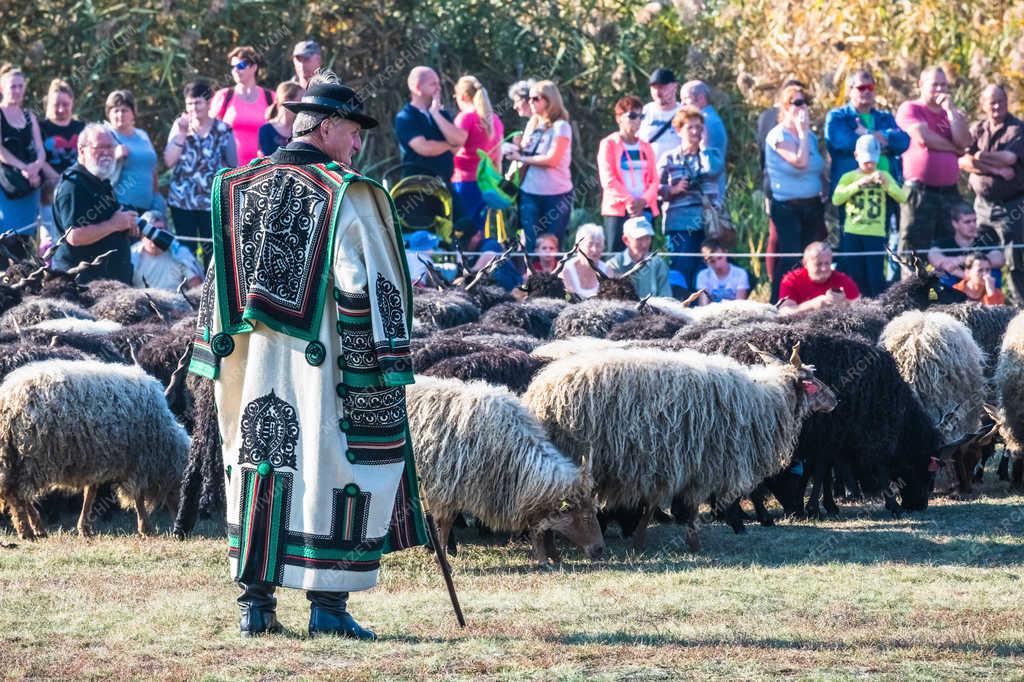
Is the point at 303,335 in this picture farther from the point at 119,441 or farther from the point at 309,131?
the point at 119,441

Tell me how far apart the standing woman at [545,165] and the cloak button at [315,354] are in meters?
7.64

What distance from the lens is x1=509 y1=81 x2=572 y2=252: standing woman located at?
519 inches

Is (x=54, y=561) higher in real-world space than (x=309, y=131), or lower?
lower

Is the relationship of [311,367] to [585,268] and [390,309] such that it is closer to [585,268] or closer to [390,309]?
[390,309]

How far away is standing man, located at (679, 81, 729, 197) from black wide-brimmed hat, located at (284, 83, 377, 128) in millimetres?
7718

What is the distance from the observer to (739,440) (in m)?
8.13

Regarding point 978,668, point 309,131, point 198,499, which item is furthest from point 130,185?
point 978,668

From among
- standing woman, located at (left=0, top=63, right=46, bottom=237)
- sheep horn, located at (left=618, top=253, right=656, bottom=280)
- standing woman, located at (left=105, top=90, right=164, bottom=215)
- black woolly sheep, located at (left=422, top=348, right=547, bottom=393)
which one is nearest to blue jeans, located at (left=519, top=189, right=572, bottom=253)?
sheep horn, located at (left=618, top=253, right=656, bottom=280)

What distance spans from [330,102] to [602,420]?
2651 millimetres

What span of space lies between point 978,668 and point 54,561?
4.18 metres

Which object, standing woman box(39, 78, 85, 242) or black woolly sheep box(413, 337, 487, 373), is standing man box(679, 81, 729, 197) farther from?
standing woman box(39, 78, 85, 242)

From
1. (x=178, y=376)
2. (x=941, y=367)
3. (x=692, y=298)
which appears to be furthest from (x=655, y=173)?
(x=178, y=376)

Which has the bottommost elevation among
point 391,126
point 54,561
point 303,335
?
point 54,561

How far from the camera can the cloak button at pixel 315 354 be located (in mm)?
5719
